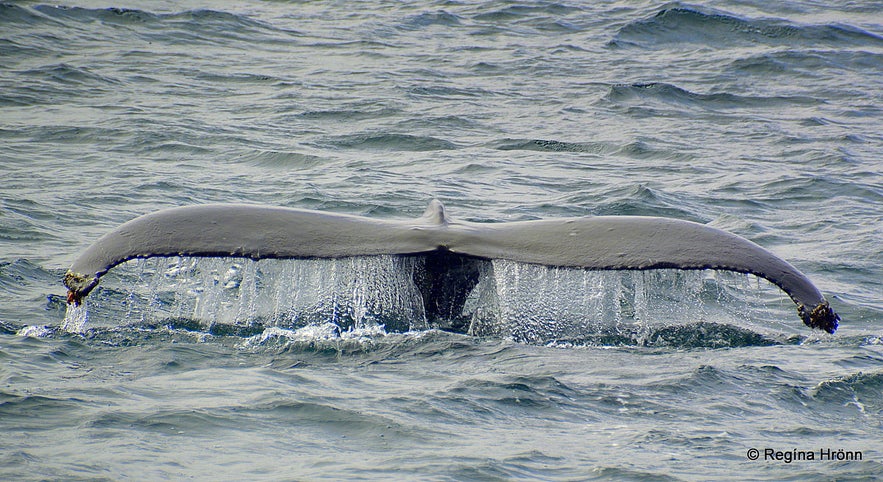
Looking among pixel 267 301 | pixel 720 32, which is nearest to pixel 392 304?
pixel 267 301

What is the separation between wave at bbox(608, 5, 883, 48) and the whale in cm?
1276

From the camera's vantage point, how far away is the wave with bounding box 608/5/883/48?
18.2 metres

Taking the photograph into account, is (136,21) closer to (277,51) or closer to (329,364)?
(277,51)

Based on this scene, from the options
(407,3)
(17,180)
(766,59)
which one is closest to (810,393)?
(17,180)

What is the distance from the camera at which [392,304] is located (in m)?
6.04

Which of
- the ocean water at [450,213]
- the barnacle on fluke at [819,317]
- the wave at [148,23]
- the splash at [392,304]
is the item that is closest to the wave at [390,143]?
the ocean water at [450,213]

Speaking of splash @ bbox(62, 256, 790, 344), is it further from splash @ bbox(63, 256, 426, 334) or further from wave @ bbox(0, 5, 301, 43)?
wave @ bbox(0, 5, 301, 43)

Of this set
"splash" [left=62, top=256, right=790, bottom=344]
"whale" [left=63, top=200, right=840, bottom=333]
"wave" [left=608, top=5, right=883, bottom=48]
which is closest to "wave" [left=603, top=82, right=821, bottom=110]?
"wave" [left=608, top=5, right=883, bottom=48]

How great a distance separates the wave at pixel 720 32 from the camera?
1825 cm

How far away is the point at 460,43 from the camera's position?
18.1 m

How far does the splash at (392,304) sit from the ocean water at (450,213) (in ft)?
0.09

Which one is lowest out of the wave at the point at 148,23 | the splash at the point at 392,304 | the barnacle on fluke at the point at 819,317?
the splash at the point at 392,304

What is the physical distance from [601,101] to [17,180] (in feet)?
23.0

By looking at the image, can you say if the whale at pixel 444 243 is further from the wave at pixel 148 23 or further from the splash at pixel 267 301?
the wave at pixel 148 23
